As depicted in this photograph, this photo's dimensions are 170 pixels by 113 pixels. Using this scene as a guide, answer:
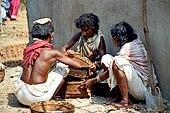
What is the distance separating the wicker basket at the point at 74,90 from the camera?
199 inches

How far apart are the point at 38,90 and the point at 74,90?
0.75 metres

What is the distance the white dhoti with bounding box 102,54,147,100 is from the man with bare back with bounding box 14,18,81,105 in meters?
0.62

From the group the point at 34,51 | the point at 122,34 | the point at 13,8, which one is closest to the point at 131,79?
the point at 122,34

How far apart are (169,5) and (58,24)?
343cm

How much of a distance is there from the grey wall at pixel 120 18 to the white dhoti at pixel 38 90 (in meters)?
1.49

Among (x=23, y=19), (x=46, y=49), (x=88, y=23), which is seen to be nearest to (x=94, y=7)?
(x=88, y=23)

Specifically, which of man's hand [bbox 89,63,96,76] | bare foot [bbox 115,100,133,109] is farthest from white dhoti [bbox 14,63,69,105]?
bare foot [bbox 115,100,133,109]

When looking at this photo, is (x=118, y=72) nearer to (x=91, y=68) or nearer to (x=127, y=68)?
(x=127, y=68)

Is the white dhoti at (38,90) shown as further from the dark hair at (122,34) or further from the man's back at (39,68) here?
the dark hair at (122,34)

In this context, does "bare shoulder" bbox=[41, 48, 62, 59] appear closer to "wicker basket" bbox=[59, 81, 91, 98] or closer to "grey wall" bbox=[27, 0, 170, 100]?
"wicker basket" bbox=[59, 81, 91, 98]

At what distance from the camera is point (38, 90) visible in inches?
178

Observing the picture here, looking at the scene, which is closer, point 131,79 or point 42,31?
point 131,79

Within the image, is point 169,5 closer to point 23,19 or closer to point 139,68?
point 139,68

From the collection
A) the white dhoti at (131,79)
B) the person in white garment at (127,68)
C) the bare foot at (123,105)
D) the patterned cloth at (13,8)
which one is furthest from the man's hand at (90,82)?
the patterned cloth at (13,8)
